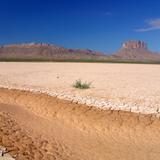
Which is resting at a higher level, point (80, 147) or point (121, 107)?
point (121, 107)

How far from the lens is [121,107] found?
1259 cm

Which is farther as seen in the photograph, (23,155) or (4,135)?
(4,135)

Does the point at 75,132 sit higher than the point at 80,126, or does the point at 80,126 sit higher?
the point at 80,126

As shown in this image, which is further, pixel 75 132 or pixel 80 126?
Answer: pixel 80 126

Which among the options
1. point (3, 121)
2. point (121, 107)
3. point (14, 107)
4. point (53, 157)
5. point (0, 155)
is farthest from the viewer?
point (14, 107)

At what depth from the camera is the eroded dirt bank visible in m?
9.10

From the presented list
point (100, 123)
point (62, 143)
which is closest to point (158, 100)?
point (100, 123)

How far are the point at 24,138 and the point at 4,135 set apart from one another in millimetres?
630

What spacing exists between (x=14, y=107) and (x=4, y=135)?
449 centimetres

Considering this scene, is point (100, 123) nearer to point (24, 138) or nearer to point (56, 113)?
point (56, 113)

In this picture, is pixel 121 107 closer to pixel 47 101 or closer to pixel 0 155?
pixel 47 101

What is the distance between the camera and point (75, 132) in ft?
36.3

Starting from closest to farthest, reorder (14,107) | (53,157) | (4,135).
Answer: (53,157) < (4,135) < (14,107)

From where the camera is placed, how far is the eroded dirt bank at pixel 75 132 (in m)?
9.10
